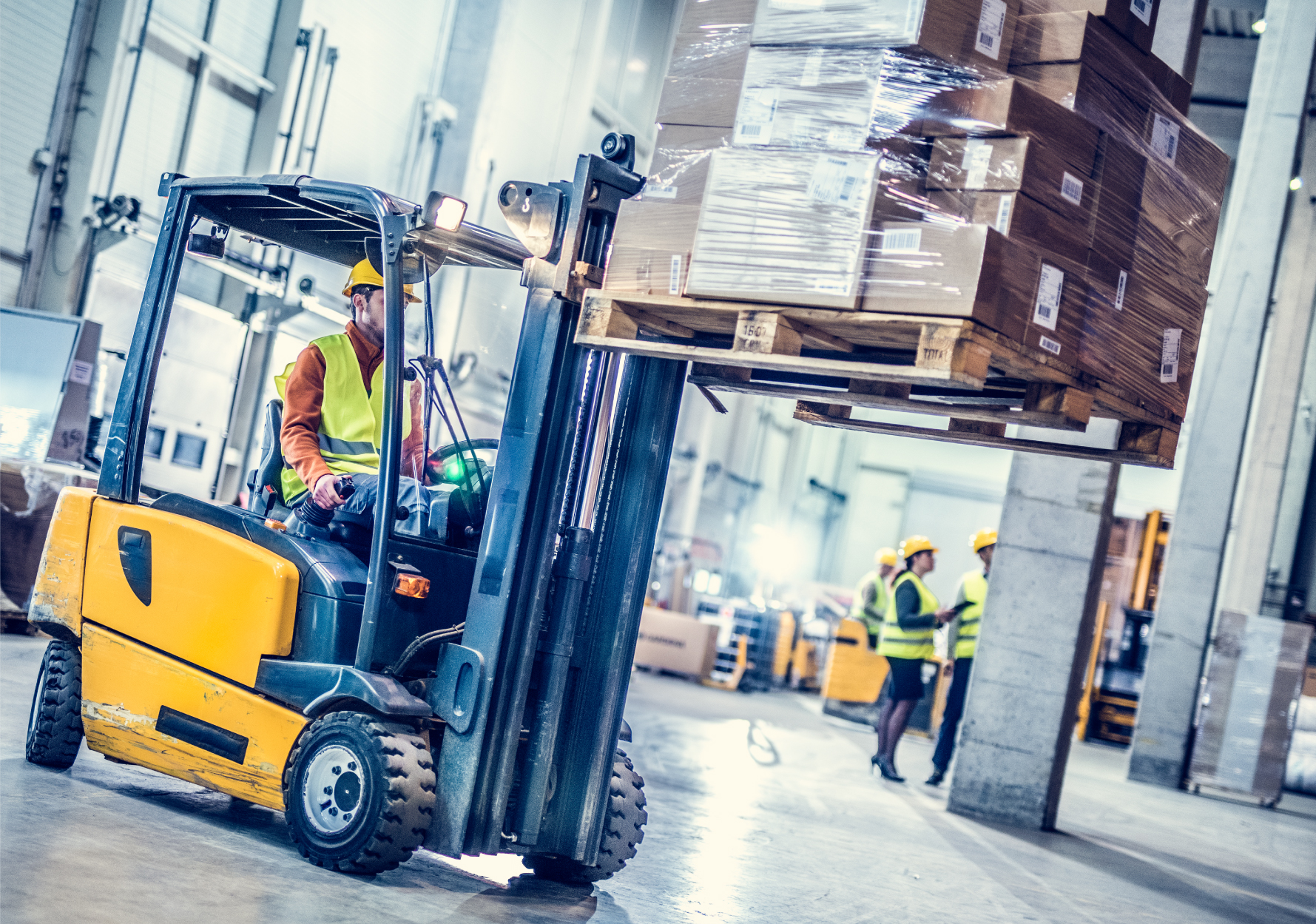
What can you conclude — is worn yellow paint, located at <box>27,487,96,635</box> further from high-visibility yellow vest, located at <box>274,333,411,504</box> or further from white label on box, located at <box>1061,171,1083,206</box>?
white label on box, located at <box>1061,171,1083,206</box>

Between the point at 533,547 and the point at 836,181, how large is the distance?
1.27 meters

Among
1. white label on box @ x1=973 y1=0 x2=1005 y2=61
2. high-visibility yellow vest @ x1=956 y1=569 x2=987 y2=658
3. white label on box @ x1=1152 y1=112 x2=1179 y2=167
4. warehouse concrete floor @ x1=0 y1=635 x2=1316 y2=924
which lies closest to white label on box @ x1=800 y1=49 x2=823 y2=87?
white label on box @ x1=973 y1=0 x2=1005 y2=61

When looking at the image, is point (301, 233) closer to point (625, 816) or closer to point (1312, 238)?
point (625, 816)

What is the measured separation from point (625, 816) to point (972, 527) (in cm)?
2397

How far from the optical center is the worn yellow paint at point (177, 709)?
11.7 feet

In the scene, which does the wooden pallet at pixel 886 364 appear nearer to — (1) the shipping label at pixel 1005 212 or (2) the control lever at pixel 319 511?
(1) the shipping label at pixel 1005 212

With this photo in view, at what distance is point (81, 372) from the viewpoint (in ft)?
25.3

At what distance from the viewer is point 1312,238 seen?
16.2 metres

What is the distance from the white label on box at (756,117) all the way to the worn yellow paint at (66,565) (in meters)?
2.34

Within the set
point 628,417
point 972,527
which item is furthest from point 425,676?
point 972,527

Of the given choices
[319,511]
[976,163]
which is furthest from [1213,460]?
[319,511]

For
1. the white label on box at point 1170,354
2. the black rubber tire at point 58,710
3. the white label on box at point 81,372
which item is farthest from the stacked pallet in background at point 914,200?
the white label on box at point 81,372

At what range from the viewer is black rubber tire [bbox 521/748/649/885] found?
386 cm

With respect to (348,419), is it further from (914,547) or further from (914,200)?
(914,547)
